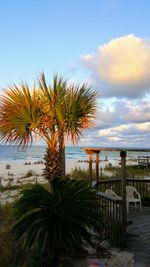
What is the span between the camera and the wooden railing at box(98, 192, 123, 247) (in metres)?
5.28

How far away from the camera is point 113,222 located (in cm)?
552

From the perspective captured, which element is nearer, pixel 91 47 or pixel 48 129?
pixel 48 129

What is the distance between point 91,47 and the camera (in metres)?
9.25

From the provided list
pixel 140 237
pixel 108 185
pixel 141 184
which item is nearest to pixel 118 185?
pixel 108 185

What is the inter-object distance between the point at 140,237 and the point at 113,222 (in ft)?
2.18

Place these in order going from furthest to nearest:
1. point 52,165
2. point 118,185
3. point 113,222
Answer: point 118,185, point 52,165, point 113,222

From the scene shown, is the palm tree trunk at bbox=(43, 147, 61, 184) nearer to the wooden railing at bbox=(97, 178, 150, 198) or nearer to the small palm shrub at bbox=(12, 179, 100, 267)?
the small palm shrub at bbox=(12, 179, 100, 267)

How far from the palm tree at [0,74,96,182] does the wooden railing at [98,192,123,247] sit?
48.7 inches

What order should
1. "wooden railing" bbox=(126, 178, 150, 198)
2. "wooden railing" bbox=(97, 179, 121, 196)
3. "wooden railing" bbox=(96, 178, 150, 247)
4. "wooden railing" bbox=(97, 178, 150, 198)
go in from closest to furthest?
"wooden railing" bbox=(96, 178, 150, 247) < "wooden railing" bbox=(97, 179, 121, 196) < "wooden railing" bbox=(97, 178, 150, 198) < "wooden railing" bbox=(126, 178, 150, 198)

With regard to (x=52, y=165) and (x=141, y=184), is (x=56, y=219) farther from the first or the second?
(x=141, y=184)

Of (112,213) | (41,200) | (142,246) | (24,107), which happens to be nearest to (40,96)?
(24,107)

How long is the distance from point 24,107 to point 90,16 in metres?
4.51

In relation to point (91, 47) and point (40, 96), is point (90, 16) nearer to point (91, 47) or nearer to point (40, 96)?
point (91, 47)

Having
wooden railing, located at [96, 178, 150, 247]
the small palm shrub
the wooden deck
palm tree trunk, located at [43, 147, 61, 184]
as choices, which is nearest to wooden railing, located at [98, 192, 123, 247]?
wooden railing, located at [96, 178, 150, 247]
